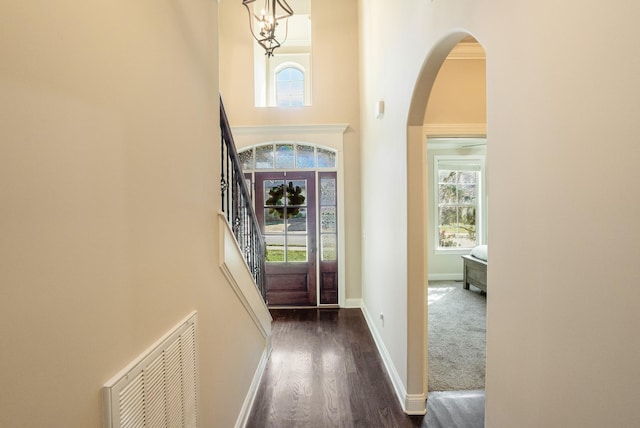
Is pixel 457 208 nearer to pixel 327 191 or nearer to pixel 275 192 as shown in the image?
pixel 327 191

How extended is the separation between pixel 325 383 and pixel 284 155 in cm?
326

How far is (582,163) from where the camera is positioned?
2.61 ft

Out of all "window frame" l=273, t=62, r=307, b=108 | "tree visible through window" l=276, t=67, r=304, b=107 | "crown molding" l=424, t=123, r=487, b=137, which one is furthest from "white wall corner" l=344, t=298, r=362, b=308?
"window frame" l=273, t=62, r=307, b=108

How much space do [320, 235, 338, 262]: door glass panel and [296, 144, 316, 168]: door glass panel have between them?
113 cm

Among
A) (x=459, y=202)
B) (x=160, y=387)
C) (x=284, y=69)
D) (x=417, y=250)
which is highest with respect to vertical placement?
(x=284, y=69)

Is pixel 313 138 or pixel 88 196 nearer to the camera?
pixel 88 196

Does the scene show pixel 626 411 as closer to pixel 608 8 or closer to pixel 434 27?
pixel 608 8

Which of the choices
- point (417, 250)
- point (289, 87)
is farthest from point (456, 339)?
point (289, 87)

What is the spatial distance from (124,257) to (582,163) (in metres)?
1.26

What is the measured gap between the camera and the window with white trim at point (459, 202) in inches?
261

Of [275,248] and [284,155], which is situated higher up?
[284,155]

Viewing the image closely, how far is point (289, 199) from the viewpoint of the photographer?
16.4 ft

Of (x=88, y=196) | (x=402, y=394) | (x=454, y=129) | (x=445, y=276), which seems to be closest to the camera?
(x=88, y=196)

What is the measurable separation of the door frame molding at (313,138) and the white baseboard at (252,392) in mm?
1979
